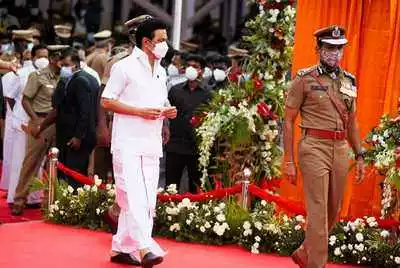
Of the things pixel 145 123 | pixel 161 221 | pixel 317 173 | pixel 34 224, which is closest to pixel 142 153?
pixel 145 123

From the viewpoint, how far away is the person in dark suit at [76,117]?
36.6 feet

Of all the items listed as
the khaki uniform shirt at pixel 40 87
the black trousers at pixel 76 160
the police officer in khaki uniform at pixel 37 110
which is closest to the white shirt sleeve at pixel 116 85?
the black trousers at pixel 76 160

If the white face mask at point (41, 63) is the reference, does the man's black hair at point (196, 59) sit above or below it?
above

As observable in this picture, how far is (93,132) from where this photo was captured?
36.9 ft

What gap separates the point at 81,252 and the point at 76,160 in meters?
2.47

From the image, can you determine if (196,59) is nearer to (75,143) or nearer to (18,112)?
(75,143)

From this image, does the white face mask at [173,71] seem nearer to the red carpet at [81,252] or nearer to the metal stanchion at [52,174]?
the metal stanchion at [52,174]

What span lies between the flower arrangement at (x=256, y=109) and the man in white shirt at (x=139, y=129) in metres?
2.57

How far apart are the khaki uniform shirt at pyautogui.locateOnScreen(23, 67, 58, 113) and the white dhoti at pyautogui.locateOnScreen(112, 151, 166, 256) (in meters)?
3.99

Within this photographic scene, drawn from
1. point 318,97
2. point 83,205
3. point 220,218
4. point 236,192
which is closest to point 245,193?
point 236,192

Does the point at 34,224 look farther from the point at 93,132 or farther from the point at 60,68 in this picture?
the point at 60,68

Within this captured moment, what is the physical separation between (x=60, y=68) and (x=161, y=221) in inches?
108

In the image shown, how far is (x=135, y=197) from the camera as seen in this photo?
8.09 meters

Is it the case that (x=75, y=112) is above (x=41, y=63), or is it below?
below
